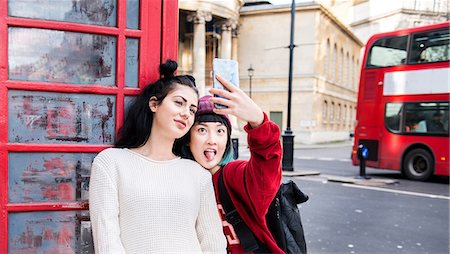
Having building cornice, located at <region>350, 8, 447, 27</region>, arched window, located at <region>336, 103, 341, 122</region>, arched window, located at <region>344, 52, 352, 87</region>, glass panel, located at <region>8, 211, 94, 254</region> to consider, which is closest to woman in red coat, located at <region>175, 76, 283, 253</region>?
glass panel, located at <region>8, 211, 94, 254</region>

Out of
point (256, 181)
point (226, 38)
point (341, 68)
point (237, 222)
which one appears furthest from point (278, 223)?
point (341, 68)

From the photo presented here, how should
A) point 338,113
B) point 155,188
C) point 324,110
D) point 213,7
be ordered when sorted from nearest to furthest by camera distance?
point 155,188, point 213,7, point 324,110, point 338,113

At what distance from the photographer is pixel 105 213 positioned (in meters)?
1.61

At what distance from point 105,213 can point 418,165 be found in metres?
11.5

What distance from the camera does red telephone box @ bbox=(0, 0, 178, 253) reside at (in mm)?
2033

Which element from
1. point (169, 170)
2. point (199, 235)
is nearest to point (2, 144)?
point (169, 170)

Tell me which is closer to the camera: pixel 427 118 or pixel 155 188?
pixel 155 188

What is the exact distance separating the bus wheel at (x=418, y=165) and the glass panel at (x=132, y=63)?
421 inches

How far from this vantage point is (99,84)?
2.19 meters

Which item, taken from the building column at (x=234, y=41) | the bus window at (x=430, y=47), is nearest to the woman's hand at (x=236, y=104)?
the bus window at (x=430, y=47)

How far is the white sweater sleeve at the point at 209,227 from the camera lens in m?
1.81

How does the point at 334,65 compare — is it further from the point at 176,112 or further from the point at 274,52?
the point at 176,112

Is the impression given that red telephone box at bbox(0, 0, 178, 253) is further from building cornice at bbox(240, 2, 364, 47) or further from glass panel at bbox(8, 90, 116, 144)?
building cornice at bbox(240, 2, 364, 47)

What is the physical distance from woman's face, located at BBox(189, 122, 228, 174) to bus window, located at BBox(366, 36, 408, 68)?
1091 centimetres
